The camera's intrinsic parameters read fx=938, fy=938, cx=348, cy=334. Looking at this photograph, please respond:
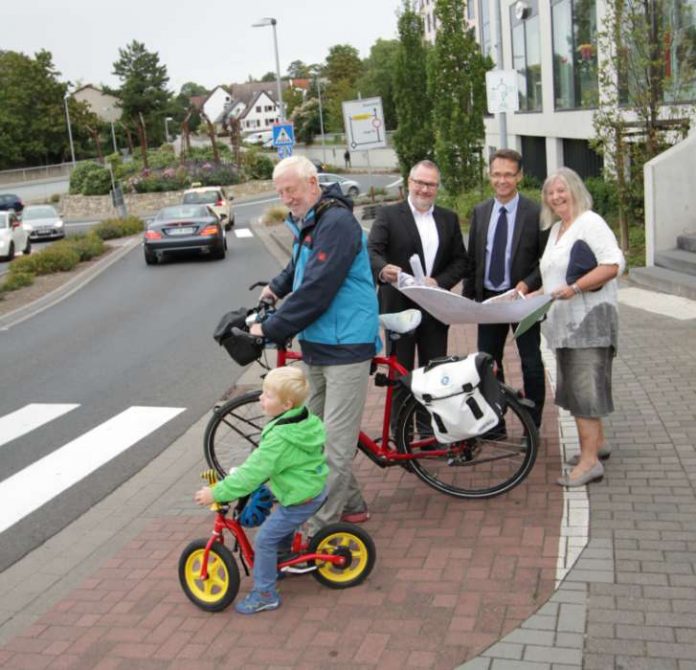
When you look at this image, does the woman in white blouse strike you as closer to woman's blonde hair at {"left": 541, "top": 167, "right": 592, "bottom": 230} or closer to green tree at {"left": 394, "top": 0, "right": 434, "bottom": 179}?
woman's blonde hair at {"left": 541, "top": 167, "right": 592, "bottom": 230}

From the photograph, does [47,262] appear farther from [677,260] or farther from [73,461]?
[73,461]

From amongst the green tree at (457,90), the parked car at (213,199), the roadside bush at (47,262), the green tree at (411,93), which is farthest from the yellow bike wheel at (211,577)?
the parked car at (213,199)

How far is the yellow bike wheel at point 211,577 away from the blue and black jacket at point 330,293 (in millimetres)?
1097

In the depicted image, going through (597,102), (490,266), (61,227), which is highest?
(597,102)

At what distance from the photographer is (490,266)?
592cm

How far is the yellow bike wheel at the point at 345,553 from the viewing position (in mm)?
4453

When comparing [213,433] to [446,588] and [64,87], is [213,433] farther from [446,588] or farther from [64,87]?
[64,87]

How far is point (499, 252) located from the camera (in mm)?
5891

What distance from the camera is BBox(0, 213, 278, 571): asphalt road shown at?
6.87m

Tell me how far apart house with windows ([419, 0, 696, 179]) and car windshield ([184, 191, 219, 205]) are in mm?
11308

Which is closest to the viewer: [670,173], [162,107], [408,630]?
[408,630]

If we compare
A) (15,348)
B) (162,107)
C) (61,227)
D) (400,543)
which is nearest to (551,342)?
(400,543)

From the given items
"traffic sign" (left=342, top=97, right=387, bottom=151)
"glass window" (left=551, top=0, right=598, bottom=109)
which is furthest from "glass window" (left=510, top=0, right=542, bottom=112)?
"traffic sign" (left=342, top=97, right=387, bottom=151)

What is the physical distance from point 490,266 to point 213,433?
2.03m
